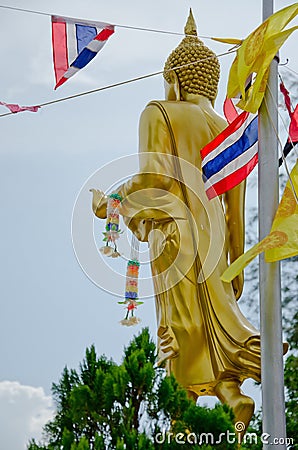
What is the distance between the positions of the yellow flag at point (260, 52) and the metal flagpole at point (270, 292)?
72mm

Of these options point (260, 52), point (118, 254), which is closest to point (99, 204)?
point (118, 254)

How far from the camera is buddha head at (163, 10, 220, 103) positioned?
23.5 feet

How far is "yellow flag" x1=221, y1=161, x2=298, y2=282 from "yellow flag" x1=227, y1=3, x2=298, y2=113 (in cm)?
49

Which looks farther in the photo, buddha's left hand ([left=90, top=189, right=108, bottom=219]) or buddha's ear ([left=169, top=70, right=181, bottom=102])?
buddha's ear ([left=169, top=70, right=181, bottom=102])

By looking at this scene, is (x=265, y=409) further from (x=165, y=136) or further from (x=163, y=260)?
(x=165, y=136)

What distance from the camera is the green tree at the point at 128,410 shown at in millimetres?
4094

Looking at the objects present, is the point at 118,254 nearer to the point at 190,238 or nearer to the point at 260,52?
the point at 190,238

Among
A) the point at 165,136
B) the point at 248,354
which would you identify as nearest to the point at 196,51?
the point at 165,136

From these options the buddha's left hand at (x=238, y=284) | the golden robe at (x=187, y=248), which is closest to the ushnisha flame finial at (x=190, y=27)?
the golden robe at (x=187, y=248)

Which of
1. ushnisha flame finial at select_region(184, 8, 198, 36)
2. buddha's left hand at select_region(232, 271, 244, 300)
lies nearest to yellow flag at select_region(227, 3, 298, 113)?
buddha's left hand at select_region(232, 271, 244, 300)

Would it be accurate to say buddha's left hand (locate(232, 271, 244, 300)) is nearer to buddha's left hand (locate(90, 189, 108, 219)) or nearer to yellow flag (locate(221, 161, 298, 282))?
buddha's left hand (locate(90, 189, 108, 219))

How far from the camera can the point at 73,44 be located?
6066 millimetres

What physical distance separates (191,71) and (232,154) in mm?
1492

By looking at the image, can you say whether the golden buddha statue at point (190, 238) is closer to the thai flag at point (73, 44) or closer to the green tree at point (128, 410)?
the thai flag at point (73, 44)
